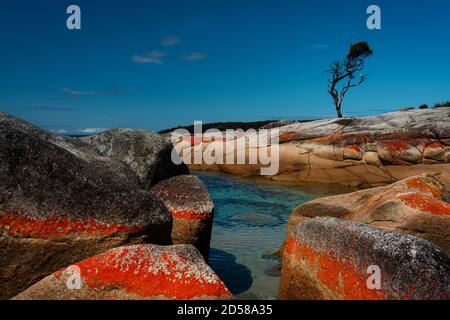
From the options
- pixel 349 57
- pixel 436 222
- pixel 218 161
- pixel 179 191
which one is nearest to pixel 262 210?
pixel 179 191

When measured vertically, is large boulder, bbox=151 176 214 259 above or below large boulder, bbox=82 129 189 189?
below

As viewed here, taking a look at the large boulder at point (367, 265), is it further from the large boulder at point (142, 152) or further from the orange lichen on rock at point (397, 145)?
the orange lichen on rock at point (397, 145)

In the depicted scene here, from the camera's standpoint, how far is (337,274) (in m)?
4.41

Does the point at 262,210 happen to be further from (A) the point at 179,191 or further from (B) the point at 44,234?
(B) the point at 44,234

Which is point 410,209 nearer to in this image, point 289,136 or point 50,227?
point 50,227

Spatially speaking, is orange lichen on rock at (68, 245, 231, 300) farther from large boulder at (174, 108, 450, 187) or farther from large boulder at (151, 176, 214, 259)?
large boulder at (174, 108, 450, 187)

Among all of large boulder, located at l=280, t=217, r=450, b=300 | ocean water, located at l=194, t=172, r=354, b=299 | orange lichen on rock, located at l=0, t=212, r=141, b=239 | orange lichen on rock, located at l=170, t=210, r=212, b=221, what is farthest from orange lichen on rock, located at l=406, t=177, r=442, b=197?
orange lichen on rock, located at l=0, t=212, r=141, b=239

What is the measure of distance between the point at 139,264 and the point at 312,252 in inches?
83.4

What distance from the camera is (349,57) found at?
49.6m

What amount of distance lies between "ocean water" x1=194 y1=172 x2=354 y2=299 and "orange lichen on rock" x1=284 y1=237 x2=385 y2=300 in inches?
85.8

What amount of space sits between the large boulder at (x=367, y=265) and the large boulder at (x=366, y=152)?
1749 centimetres

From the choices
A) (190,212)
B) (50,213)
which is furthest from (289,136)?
(50,213)

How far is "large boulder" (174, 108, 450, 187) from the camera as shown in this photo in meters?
22.7

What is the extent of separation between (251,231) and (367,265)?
8.13 meters
